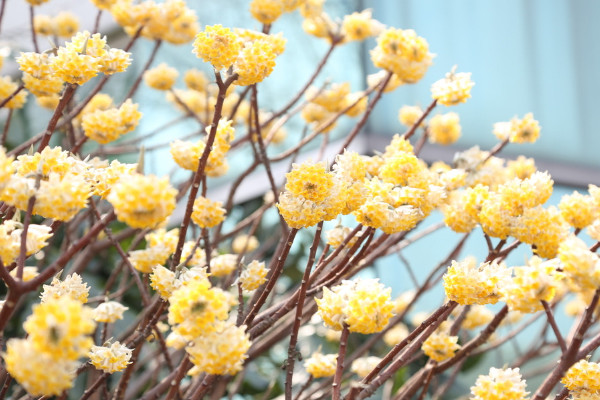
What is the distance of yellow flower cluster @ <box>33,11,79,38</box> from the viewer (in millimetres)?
887

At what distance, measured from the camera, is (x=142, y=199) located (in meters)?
0.30

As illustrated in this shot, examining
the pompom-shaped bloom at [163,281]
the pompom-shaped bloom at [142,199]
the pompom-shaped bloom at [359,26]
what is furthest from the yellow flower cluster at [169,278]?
the pompom-shaped bloom at [359,26]

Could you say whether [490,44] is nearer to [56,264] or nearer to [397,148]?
[397,148]

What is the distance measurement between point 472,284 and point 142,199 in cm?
21

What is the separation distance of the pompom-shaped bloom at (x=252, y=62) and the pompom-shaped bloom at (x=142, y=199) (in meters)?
0.16

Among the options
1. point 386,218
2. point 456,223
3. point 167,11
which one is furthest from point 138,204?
point 167,11

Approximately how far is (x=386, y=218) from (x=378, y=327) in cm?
9

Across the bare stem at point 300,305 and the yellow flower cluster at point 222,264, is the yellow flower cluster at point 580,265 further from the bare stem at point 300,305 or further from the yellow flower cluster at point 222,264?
the yellow flower cluster at point 222,264

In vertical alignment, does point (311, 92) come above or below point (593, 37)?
below

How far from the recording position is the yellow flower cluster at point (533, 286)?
1.13ft

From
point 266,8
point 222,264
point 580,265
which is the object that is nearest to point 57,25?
point 266,8

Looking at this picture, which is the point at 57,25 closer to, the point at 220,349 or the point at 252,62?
the point at 252,62

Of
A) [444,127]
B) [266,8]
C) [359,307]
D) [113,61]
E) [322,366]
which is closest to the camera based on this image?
[359,307]

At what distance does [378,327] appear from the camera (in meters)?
0.37
